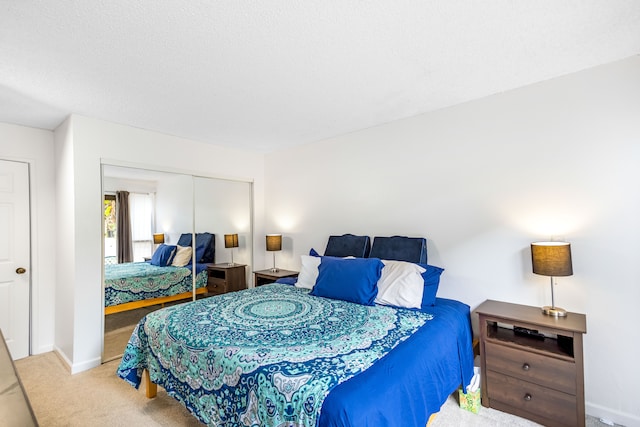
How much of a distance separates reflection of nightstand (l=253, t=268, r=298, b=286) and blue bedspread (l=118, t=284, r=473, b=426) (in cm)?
122

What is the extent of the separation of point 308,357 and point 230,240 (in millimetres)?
2926

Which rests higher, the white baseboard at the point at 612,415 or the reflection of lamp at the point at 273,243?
the reflection of lamp at the point at 273,243

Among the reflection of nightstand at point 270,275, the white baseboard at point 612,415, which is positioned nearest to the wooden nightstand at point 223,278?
the reflection of nightstand at point 270,275

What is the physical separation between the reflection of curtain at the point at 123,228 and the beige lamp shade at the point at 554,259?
12.5ft

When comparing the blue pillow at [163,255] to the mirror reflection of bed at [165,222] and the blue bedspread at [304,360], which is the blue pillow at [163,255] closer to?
the mirror reflection of bed at [165,222]

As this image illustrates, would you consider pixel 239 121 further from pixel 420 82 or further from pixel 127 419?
pixel 127 419

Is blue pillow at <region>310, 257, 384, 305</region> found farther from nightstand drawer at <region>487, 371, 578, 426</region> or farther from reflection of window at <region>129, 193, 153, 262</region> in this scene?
reflection of window at <region>129, 193, 153, 262</region>

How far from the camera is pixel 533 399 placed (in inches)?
78.4

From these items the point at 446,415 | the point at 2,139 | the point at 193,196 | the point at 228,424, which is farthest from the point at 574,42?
the point at 2,139

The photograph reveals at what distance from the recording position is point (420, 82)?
231cm

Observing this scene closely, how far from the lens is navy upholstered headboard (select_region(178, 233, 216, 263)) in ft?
12.0

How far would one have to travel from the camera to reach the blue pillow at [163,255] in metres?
3.50

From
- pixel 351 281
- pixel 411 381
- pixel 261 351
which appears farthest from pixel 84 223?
pixel 411 381

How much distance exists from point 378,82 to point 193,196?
8.48 feet
